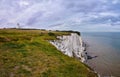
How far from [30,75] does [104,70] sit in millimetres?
37737

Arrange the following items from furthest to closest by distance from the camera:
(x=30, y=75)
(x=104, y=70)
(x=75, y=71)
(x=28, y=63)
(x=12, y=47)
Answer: (x=104, y=70), (x=12, y=47), (x=28, y=63), (x=75, y=71), (x=30, y=75)

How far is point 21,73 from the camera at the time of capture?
2141 cm

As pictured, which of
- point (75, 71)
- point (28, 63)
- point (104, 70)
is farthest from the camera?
point (104, 70)

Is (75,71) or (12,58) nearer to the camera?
(75,71)

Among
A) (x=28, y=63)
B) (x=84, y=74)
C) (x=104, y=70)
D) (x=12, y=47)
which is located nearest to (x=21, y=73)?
(x=28, y=63)

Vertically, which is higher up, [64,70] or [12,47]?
[12,47]

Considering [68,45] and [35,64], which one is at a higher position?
[35,64]

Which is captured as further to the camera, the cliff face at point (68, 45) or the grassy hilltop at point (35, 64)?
the cliff face at point (68, 45)

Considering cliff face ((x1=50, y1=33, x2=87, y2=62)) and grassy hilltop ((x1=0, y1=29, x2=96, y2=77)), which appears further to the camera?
cliff face ((x1=50, y1=33, x2=87, y2=62))

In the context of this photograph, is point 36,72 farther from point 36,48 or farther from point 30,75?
point 36,48

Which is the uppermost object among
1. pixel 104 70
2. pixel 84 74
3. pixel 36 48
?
pixel 36 48

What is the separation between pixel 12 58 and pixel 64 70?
7.52 m

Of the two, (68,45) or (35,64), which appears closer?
(35,64)

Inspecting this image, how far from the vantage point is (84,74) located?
21.8 m
